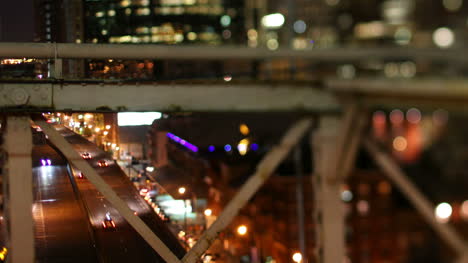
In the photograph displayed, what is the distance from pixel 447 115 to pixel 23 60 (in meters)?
2.25

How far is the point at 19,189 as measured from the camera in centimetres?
293

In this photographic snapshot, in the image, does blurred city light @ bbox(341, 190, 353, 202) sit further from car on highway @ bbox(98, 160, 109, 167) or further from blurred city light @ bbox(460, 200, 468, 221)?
car on highway @ bbox(98, 160, 109, 167)

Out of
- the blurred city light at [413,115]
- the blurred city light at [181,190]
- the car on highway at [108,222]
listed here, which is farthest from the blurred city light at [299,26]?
the car on highway at [108,222]

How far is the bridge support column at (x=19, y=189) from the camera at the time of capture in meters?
2.92

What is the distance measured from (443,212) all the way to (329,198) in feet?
2.06

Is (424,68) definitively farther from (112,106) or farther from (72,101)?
(72,101)

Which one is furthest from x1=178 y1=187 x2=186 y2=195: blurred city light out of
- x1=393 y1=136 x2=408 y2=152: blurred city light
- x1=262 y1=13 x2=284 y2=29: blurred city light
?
x1=393 y1=136 x2=408 y2=152: blurred city light

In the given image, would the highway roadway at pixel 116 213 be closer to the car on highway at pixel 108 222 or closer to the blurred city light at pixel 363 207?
the car on highway at pixel 108 222

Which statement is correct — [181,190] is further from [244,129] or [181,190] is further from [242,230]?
[244,129]

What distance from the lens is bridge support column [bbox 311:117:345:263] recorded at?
2.99m

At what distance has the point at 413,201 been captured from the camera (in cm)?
268

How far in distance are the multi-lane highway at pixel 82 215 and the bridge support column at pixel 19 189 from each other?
1.33 ft

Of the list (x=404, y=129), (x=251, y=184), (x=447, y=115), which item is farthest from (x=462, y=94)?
(x=251, y=184)

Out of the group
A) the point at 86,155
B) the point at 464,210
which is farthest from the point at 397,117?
the point at 86,155
